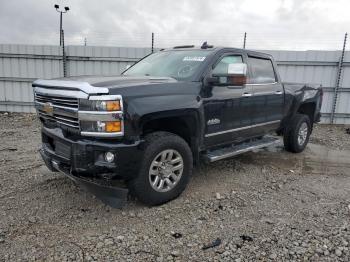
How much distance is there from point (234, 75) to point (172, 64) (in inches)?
38.8

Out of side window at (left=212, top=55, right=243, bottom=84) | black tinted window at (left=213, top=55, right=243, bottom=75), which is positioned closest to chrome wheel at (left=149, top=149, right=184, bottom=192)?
side window at (left=212, top=55, right=243, bottom=84)

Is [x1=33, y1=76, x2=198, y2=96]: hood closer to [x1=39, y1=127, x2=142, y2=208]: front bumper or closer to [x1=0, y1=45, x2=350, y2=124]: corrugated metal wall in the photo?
[x1=39, y1=127, x2=142, y2=208]: front bumper

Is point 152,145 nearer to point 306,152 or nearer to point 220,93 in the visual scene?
point 220,93

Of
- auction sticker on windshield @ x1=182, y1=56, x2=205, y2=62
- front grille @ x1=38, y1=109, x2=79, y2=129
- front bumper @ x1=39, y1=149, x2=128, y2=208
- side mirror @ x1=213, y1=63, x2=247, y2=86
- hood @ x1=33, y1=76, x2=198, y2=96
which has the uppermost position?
auction sticker on windshield @ x1=182, y1=56, x2=205, y2=62

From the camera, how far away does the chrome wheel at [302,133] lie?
21.9 ft

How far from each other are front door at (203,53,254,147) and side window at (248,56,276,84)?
0.27 meters

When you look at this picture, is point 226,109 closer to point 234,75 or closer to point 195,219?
point 234,75

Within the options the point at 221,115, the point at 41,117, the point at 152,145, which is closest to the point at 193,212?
the point at 152,145

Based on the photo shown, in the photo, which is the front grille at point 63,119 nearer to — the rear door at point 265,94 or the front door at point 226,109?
the front door at point 226,109

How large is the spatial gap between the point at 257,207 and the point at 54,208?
241 cm

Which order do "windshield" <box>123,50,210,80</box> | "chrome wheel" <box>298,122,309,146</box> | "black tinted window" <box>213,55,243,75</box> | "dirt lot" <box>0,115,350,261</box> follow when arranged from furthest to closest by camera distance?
"chrome wheel" <box>298,122,309,146</box>, "black tinted window" <box>213,55,243,75</box>, "windshield" <box>123,50,210,80</box>, "dirt lot" <box>0,115,350,261</box>

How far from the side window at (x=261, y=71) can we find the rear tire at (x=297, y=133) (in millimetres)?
1134

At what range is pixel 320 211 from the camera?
3934mm

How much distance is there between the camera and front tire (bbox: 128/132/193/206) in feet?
11.8
